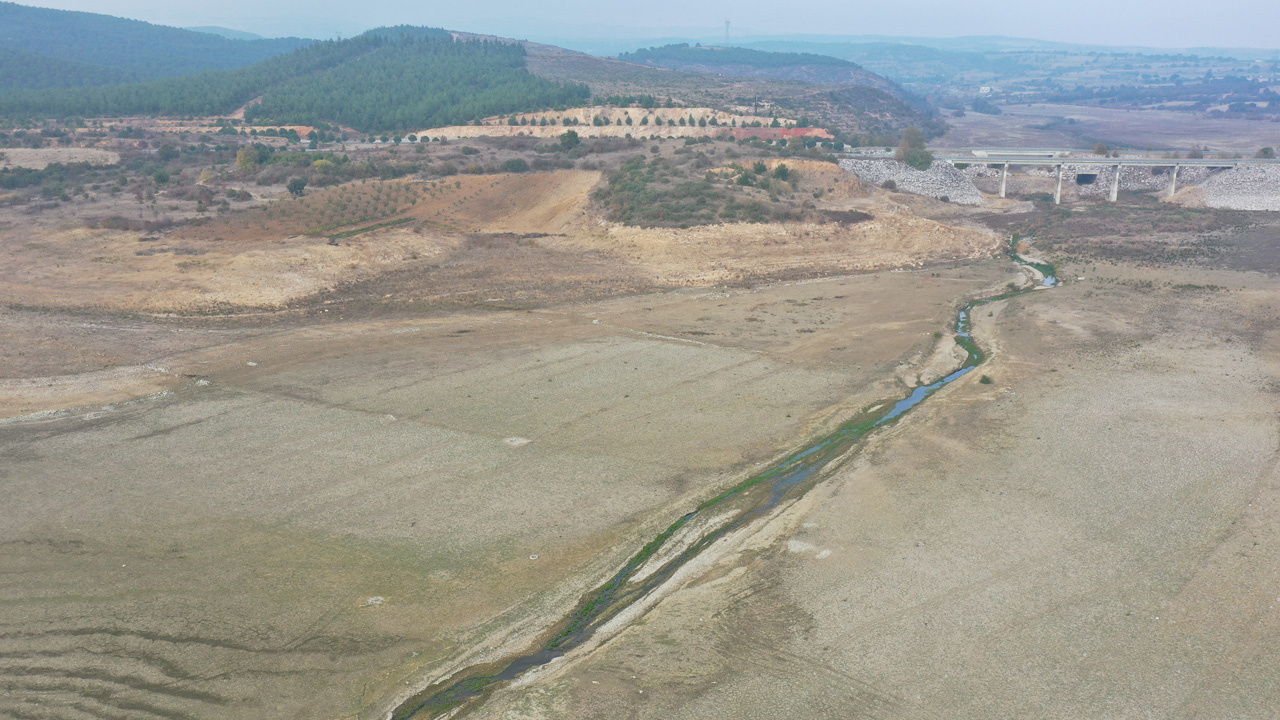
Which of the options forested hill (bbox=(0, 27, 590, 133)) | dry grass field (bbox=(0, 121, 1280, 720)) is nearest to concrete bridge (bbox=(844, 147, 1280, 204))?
dry grass field (bbox=(0, 121, 1280, 720))

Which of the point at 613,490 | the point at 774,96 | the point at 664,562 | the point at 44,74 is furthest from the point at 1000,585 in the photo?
the point at 44,74

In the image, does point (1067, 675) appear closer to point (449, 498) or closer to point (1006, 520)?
point (1006, 520)

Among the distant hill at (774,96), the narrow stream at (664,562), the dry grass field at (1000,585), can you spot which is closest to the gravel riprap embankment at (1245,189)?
the dry grass field at (1000,585)

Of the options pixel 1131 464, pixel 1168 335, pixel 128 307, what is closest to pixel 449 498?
pixel 1131 464

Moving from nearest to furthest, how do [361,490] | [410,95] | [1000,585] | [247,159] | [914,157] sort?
[1000,585]
[361,490]
[247,159]
[914,157]
[410,95]

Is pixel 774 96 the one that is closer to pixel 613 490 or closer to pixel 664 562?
pixel 613 490

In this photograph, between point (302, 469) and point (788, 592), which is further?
point (302, 469)

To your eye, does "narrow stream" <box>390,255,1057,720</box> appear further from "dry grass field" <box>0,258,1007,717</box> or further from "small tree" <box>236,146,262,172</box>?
"small tree" <box>236,146,262,172</box>
